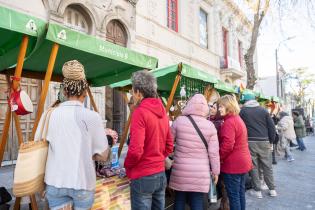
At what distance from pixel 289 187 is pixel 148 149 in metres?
4.60

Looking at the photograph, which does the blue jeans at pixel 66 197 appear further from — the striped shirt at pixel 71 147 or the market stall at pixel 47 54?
the market stall at pixel 47 54

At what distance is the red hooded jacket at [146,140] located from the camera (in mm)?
2525

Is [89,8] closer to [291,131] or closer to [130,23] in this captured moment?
[130,23]

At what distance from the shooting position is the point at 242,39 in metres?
25.5

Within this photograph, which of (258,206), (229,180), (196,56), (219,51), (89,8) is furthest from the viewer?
(219,51)

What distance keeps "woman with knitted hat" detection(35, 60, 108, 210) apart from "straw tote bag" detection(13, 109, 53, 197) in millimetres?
57

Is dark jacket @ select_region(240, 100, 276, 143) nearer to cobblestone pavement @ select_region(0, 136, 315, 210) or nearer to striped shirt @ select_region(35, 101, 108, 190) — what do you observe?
cobblestone pavement @ select_region(0, 136, 315, 210)

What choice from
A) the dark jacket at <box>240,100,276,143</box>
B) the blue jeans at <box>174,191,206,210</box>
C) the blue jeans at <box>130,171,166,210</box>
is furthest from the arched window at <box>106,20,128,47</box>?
the blue jeans at <box>130,171,166,210</box>

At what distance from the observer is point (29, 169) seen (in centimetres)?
212

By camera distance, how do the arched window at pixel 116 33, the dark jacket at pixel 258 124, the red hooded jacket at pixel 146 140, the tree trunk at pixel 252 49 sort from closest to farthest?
the red hooded jacket at pixel 146 140 < the dark jacket at pixel 258 124 < the arched window at pixel 116 33 < the tree trunk at pixel 252 49

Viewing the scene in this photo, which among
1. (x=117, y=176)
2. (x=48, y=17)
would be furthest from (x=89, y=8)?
(x=117, y=176)

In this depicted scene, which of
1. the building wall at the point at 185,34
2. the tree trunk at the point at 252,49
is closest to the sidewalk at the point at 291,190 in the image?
the tree trunk at the point at 252,49

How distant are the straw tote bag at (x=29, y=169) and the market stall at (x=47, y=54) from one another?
35.4 inches

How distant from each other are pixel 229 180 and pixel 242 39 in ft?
77.4
